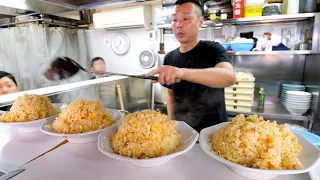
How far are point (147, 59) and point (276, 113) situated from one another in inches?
44.1

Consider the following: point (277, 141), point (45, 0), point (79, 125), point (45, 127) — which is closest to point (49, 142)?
point (45, 127)

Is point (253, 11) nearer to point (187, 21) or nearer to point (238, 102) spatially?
point (187, 21)

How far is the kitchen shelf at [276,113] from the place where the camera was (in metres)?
1.36

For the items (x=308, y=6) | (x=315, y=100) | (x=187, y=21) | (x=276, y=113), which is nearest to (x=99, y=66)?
(x=187, y=21)

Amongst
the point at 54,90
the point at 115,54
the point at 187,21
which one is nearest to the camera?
the point at 187,21

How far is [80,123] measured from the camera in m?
0.71

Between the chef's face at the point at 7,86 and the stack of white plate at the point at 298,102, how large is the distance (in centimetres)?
215

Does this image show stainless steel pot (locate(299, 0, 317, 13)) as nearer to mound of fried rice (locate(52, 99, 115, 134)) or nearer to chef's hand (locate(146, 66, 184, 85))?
chef's hand (locate(146, 66, 184, 85))

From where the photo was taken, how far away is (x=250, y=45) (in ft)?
4.32

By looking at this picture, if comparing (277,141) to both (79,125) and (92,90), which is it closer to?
(79,125)

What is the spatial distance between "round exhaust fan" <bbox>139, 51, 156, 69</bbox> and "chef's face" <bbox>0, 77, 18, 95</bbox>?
97 centimetres

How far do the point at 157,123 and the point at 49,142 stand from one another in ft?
1.62

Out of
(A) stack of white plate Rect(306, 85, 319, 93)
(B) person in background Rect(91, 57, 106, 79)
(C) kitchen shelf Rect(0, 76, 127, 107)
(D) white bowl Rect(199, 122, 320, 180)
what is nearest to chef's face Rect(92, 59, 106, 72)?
(B) person in background Rect(91, 57, 106, 79)

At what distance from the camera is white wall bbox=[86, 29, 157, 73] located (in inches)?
59.9
